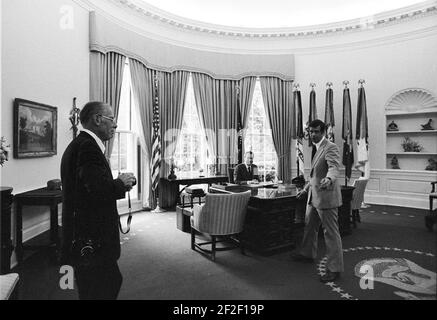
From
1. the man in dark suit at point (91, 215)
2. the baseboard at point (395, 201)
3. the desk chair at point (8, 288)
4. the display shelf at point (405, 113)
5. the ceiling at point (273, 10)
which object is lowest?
the baseboard at point (395, 201)

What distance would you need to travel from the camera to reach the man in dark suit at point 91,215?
171 centimetres

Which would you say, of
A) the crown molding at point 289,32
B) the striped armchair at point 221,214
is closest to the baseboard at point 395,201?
the crown molding at point 289,32

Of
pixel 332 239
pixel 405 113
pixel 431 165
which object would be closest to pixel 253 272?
pixel 332 239

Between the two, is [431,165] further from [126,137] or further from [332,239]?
[126,137]

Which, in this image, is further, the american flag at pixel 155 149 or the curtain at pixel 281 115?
the curtain at pixel 281 115

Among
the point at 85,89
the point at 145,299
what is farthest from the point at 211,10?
the point at 145,299

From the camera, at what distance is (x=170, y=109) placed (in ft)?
22.8

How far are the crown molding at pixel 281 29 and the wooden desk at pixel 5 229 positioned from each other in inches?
173

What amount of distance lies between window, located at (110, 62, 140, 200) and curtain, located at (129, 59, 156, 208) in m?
0.16

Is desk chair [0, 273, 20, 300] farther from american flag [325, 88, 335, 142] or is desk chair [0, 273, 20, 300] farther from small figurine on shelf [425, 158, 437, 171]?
small figurine on shelf [425, 158, 437, 171]

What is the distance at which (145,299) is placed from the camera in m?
2.80

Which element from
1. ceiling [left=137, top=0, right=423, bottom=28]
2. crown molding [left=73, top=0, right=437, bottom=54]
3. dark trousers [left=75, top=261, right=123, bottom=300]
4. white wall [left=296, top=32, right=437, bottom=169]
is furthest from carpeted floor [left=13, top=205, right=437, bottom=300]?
ceiling [left=137, top=0, right=423, bottom=28]

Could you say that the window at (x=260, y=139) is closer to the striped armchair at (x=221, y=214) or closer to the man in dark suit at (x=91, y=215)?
the striped armchair at (x=221, y=214)

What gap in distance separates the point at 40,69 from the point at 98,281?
11.8 ft
